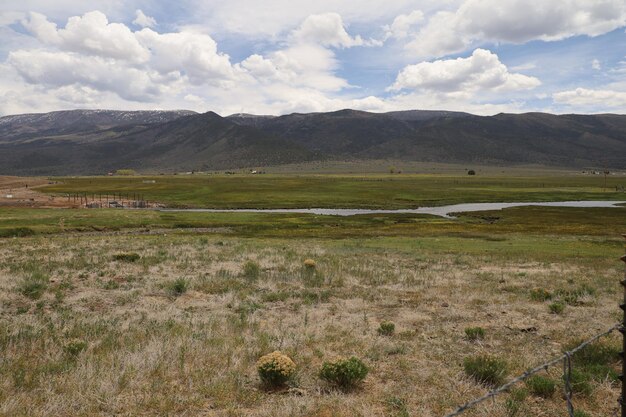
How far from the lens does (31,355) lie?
11.0 metres

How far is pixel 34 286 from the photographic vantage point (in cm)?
1834

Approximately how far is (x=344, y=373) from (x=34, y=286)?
15415 millimetres

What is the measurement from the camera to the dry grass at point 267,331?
8898 mm

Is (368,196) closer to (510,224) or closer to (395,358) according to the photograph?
(510,224)

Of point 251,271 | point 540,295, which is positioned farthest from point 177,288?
point 540,295

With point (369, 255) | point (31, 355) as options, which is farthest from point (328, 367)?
point (369, 255)

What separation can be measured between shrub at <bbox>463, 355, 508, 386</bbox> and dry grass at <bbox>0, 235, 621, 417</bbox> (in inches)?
16.1

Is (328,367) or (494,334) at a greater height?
(328,367)

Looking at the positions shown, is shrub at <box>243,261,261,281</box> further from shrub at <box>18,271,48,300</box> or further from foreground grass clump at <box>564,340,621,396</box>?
foreground grass clump at <box>564,340,621,396</box>

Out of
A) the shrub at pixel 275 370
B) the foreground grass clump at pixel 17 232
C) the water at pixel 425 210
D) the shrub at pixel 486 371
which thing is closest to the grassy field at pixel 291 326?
the shrub at pixel 486 371

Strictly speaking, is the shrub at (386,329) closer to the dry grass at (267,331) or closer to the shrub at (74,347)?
the dry grass at (267,331)

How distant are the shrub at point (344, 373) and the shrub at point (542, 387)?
12.3 ft

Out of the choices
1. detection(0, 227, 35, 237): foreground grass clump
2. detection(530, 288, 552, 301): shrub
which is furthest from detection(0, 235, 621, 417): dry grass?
detection(0, 227, 35, 237): foreground grass clump

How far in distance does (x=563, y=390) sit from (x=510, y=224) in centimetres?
5774
